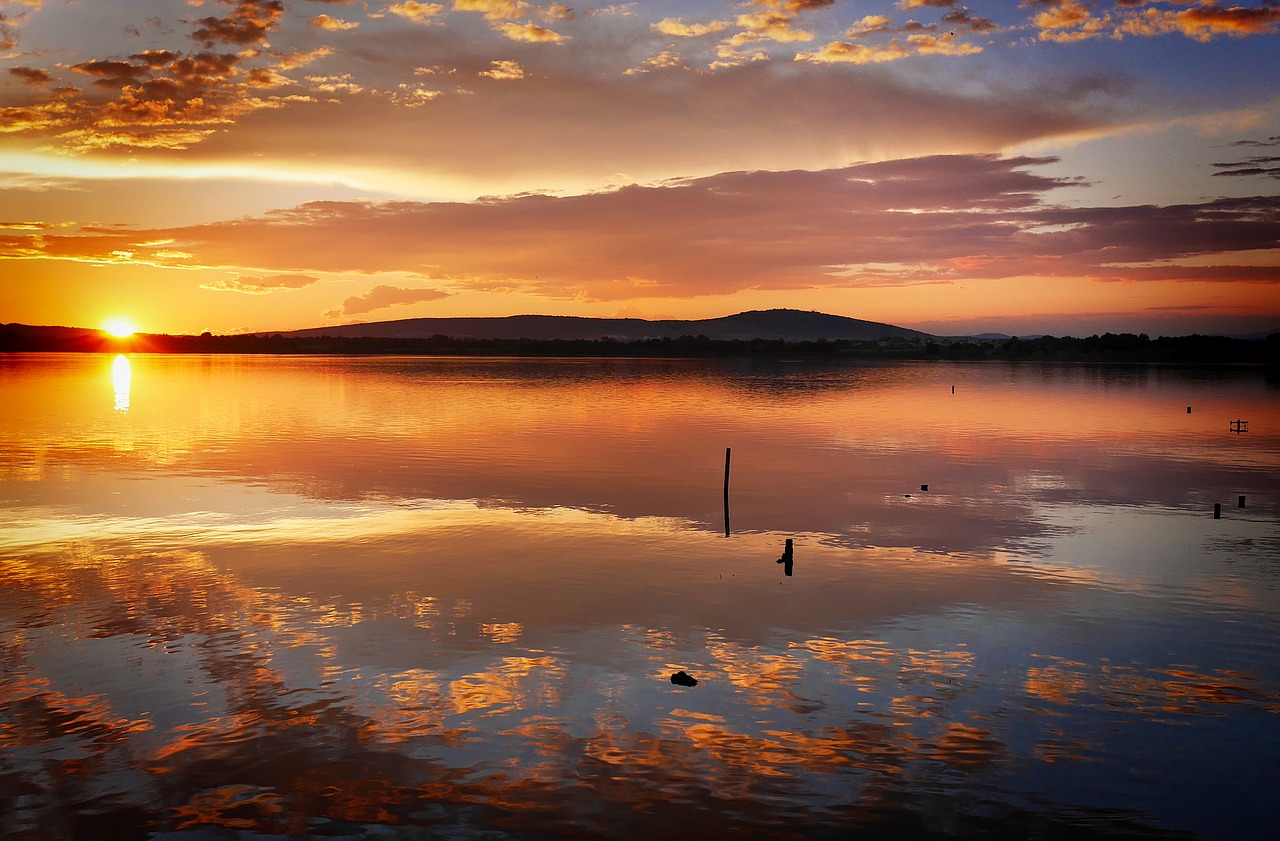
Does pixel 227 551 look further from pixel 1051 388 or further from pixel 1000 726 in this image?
pixel 1051 388

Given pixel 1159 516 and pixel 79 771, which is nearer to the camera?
pixel 79 771

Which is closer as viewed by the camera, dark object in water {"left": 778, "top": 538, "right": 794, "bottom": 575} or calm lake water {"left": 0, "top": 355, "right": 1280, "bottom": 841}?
calm lake water {"left": 0, "top": 355, "right": 1280, "bottom": 841}

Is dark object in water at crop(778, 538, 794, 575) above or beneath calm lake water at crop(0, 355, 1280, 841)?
above

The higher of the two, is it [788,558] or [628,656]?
[788,558]

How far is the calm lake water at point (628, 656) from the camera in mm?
14289

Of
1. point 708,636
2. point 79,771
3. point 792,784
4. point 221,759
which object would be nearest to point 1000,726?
point 792,784

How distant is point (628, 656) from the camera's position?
21.1 metres

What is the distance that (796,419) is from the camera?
97938 millimetres

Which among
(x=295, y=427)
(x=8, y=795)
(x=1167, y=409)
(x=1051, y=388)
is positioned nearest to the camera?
(x=8, y=795)

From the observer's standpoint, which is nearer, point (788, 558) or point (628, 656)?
point (628, 656)

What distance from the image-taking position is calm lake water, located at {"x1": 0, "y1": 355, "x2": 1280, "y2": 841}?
14.3 meters

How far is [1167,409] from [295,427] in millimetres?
100145

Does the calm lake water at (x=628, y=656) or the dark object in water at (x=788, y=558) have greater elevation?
the dark object in water at (x=788, y=558)

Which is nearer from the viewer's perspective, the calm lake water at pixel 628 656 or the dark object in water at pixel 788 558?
the calm lake water at pixel 628 656
